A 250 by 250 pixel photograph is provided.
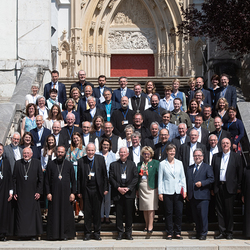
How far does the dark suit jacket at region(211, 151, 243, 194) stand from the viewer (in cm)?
852

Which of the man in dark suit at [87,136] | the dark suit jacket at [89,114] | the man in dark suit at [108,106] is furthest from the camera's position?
the man in dark suit at [108,106]

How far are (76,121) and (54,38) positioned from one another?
8.96 meters

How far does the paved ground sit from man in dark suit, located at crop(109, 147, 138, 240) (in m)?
0.38

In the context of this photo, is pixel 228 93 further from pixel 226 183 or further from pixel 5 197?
pixel 5 197

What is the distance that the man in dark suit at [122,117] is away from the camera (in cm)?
1030

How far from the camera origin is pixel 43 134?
9.72 meters

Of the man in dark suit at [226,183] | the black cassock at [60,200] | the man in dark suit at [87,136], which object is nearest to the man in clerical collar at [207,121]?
the man in dark suit at [226,183]

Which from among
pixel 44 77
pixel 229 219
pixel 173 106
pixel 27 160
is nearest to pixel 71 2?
pixel 44 77

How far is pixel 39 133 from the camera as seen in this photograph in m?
9.74

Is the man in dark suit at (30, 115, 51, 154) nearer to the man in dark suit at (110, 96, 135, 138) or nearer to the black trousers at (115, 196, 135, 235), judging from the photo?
the man in dark suit at (110, 96, 135, 138)

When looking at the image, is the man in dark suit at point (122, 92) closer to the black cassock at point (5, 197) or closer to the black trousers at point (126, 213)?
the black trousers at point (126, 213)

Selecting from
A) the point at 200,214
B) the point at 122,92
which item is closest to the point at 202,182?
the point at 200,214

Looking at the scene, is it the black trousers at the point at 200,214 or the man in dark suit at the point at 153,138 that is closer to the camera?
the black trousers at the point at 200,214

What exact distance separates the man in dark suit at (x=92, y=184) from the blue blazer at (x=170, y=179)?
96 centimetres
